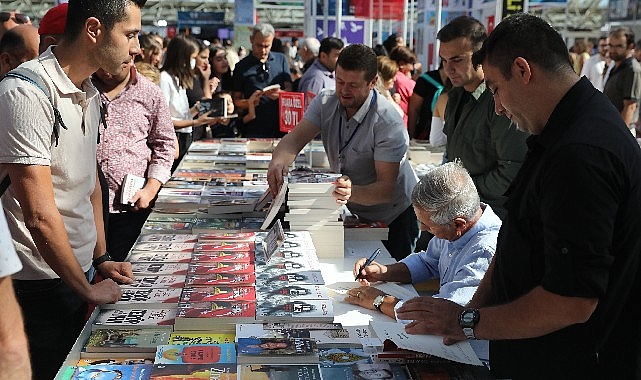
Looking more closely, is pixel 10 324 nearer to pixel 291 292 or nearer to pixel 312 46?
pixel 291 292

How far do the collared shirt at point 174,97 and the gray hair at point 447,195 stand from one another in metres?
3.40

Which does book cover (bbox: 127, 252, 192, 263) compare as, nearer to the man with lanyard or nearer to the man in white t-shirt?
the man with lanyard

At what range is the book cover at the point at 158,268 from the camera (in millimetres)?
2312

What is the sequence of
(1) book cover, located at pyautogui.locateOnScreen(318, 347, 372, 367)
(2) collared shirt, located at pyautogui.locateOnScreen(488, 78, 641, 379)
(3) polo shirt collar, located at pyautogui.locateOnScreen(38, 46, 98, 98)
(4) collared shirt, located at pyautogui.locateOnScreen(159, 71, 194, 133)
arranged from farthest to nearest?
(4) collared shirt, located at pyautogui.locateOnScreen(159, 71, 194, 133)
(3) polo shirt collar, located at pyautogui.locateOnScreen(38, 46, 98, 98)
(1) book cover, located at pyautogui.locateOnScreen(318, 347, 372, 367)
(2) collared shirt, located at pyautogui.locateOnScreen(488, 78, 641, 379)

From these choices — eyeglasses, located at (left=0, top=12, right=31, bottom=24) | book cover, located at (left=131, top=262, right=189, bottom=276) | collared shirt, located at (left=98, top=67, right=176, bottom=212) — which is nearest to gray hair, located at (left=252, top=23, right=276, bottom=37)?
eyeglasses, located at (left=0, top=12, right=31, bottom=24)

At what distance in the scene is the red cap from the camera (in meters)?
2.27

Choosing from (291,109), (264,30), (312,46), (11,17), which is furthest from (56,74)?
(312,46)

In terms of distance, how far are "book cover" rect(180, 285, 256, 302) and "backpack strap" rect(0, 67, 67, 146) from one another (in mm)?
593

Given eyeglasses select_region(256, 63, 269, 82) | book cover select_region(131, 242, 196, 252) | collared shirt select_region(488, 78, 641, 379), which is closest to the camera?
collared shirt select_region(488, 78, 641, 379)

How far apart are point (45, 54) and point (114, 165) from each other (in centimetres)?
131

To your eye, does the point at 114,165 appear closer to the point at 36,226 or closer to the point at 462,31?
the point at 36,226

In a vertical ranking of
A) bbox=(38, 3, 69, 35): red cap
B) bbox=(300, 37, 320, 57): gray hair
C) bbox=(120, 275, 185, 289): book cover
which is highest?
bbox=(38, 3, 69, 35): red cap

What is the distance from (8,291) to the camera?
3.38 ft

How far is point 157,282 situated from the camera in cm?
221
